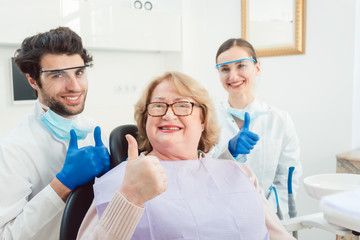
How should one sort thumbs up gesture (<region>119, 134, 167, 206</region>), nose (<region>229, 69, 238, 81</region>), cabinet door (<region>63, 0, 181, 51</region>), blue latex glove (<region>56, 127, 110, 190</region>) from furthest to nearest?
cabinet door (<region>63, 0, 181, 51</region>)
nose (<region>229, 69, 238, 81</region>)
blue latex glove (<region>56, 127, 110, 190</region>)
thumbs up gesture (<region>119, 134, 167, 206</region>)

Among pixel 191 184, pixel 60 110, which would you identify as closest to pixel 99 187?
pixel 191 184

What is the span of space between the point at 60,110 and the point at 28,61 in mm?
235

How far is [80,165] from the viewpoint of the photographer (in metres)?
1.21

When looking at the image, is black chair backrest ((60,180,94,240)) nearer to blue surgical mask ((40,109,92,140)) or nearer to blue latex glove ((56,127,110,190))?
blue latex glove ((56,127,110,190))

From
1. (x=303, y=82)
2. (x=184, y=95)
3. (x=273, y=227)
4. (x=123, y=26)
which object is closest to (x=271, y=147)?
(x=273, y=227)

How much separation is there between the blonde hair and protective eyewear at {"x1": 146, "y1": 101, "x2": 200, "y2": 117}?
39 mm

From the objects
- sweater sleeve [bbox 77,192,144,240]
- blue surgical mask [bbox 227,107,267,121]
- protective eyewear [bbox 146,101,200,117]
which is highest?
protective eyewear [bbox 146,101,200,117]

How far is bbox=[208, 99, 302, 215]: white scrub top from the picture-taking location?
1.94 meters

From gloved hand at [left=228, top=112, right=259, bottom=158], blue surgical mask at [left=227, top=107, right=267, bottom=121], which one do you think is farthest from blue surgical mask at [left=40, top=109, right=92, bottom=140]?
blue surgical mask at [left=227, top=107, right=267, bottom=121]

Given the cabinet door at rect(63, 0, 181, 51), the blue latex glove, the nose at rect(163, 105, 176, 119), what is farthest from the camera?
the cabinet door at rect(63, 0, 181, 51)

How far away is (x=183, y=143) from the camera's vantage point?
1.37 meters

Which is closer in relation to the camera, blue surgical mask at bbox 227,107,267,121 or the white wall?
blue surgical mask at bbox 227,107,267,121

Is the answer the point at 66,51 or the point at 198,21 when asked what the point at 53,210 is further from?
the point at 198,21

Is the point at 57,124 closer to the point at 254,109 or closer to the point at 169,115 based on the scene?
the point at 169,115
